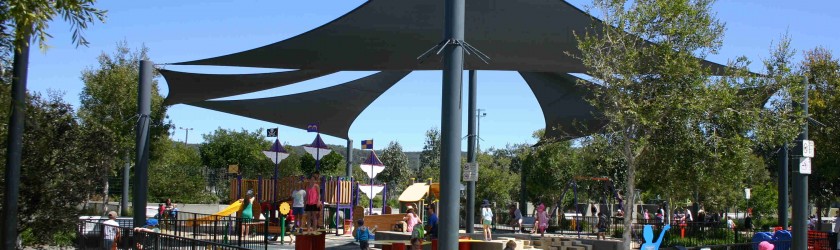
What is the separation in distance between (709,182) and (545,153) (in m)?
26.8

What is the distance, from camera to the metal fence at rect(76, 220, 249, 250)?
1198 cm

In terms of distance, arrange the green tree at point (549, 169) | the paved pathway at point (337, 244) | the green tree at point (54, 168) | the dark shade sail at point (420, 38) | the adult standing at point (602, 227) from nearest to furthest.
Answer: the green tree at point (54, 168), the dark shade sail at point (420, 38), the paved pathway at point (337, 244), the adult standing at point (602, 227), the green tree at point (549, 169)

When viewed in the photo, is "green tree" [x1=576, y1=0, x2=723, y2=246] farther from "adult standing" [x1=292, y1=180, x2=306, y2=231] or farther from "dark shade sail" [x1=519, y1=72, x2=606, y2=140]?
"adult standing" [x1=292, y1=180, x2=306, y2=231]

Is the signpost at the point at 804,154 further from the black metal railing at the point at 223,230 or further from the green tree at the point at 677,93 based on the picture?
the black metal railing at the point at 223,230

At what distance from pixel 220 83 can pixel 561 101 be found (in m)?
8.97

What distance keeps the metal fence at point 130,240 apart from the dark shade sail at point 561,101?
11.1m

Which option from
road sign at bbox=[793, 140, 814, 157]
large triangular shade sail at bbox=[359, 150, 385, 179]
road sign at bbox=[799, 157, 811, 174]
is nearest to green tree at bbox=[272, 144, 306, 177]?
large triangular shade sail at bbox=[359, 150, 385, 179]

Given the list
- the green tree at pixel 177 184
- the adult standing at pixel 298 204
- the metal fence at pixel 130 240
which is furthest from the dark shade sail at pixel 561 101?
the green tree at pixel 177 184

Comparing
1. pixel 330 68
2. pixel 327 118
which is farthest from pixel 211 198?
pixel 330 68

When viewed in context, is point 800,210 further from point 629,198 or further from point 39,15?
point 39,15

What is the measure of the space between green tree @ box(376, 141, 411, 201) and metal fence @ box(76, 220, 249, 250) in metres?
46.4

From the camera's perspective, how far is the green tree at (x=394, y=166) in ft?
208

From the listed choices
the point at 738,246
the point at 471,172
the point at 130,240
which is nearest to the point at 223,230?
the point at 130,240

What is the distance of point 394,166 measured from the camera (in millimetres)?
63406
